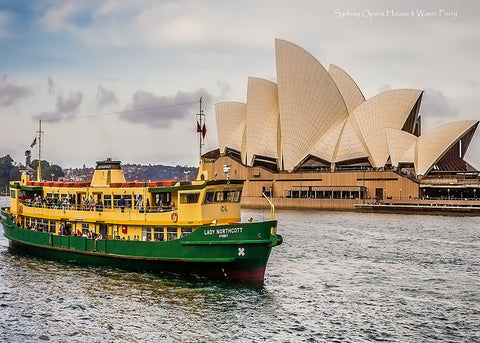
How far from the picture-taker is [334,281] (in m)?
24.5

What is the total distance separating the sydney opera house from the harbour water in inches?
1905

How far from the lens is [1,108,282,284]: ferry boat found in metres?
22.0

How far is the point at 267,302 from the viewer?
20344 millimetres

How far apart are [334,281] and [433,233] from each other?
68.0 feet

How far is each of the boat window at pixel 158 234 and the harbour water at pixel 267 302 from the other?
168cm

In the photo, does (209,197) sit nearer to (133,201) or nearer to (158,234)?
(158,234)

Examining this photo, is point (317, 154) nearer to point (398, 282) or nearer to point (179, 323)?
point (398, 282)

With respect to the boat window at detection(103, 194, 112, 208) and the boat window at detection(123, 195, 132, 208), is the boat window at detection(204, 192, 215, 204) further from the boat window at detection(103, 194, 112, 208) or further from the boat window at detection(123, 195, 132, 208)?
the boat window at detection(103, 194, 112, 208)

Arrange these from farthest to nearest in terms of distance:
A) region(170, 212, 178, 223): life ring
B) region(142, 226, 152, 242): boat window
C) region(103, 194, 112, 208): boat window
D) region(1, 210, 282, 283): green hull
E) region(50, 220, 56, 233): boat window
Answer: region(50, 220, 56, 233): boat window → region(103, 194, 112, 208): boat window → region(142, 226, 152, 242): boat window → region(170, 212, 178, 223): life ring → region(1, 210, 282, 283): green hull

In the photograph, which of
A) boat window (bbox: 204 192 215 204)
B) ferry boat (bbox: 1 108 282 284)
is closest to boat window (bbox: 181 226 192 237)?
ferry boat (bbox: 1 108 282 284)

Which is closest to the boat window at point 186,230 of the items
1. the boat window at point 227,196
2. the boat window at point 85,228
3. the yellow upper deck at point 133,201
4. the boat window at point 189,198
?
the yellow upper deck at point 133,201

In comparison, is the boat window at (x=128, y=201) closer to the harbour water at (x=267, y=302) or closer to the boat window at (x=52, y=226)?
the harbour water at (x=267, y=302)

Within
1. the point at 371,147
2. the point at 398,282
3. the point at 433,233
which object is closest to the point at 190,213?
the point at 398,282

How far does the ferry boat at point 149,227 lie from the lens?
72.3 feet
